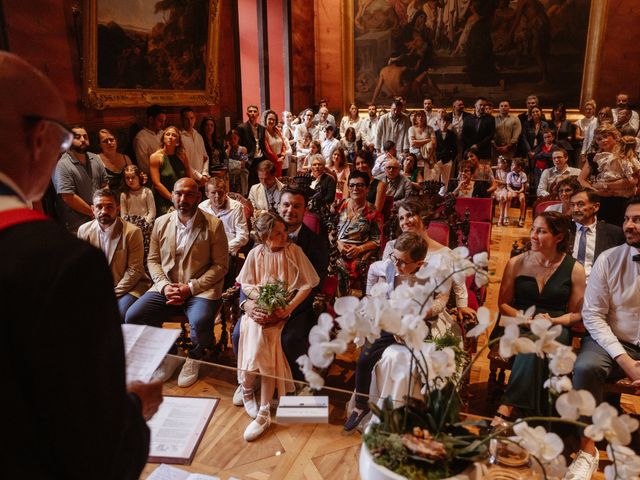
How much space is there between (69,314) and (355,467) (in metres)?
1.67

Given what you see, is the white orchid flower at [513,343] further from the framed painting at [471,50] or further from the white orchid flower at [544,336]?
the framed painting at [471,50]

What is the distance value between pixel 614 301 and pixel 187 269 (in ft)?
9.83

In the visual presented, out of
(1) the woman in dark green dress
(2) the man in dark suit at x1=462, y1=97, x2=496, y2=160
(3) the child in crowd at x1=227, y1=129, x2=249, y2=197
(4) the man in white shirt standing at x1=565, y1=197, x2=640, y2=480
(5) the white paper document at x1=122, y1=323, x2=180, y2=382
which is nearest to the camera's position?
(5) the white paper document at x1=122, y1=323, x2=180, y2=382

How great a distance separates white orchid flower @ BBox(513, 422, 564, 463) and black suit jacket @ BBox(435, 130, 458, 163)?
9.50 m

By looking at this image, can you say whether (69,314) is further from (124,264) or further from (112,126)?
(112,126)

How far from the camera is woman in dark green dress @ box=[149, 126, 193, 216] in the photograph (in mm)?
6359

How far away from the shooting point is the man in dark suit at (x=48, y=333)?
0.81 meters

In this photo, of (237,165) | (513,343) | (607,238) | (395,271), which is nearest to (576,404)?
(513,343)

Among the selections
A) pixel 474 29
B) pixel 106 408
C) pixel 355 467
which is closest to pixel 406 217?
pixel 355 467

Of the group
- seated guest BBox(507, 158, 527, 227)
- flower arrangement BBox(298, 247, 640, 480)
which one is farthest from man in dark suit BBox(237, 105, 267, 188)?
flower arrangement BBox(298, 247, 640, 480)

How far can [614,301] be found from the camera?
311 cm

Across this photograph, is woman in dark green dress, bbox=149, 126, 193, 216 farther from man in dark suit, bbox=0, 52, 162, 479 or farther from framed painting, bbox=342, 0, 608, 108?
framed painting, bbox=342, 0, 608, 108

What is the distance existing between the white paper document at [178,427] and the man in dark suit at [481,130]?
9492mm

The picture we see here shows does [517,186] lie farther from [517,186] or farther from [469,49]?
[469,49]
